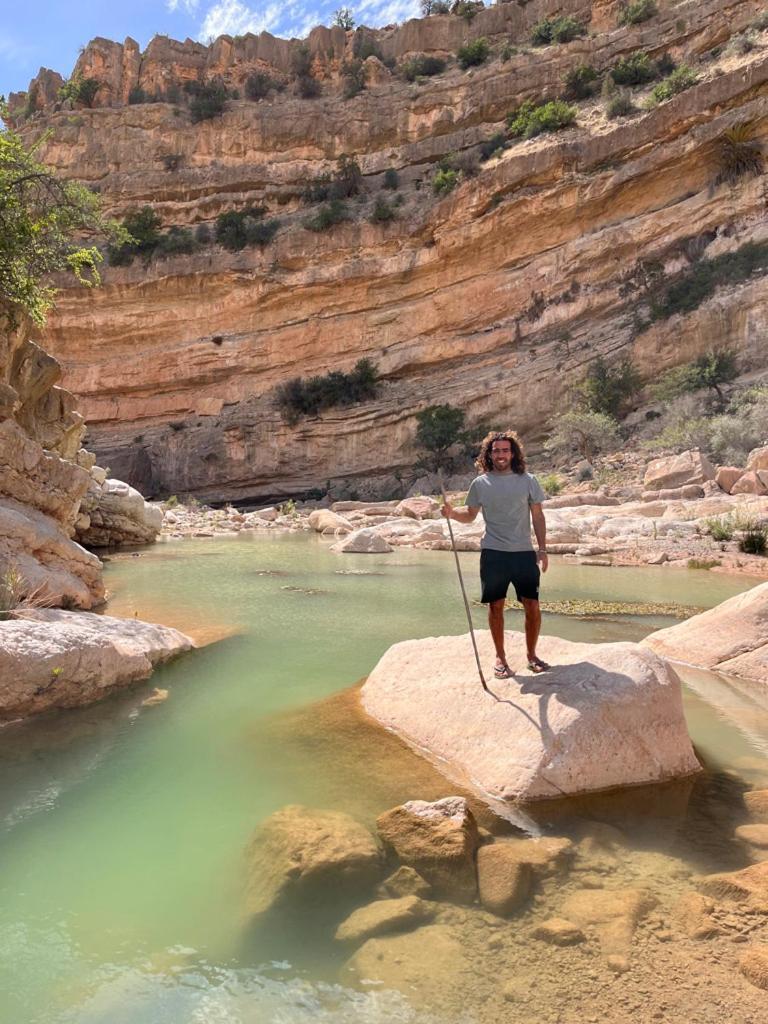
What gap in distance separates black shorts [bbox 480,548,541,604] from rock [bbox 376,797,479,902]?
1581 millimetres

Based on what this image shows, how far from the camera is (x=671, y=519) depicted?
16.2 m

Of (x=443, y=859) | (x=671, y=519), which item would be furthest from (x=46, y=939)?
(x=671, y=519)

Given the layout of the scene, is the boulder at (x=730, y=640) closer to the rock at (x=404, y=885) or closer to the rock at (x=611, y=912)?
the rock at (x=611, y=912)

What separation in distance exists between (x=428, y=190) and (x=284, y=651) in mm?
36218

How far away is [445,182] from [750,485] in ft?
85.5

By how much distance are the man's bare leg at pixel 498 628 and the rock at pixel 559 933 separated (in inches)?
79.9

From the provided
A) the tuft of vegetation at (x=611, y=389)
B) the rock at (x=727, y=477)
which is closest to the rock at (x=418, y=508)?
the rock at (x=727, y=477)

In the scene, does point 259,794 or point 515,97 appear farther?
point 515,97

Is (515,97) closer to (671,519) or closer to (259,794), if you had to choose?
(671,519)

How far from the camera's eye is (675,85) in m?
31.4

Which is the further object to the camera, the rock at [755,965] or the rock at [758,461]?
the rock at [758,461]

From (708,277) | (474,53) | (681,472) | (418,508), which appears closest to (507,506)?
(681,472)

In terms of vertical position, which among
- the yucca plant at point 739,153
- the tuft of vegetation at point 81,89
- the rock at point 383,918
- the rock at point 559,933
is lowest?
the rock at point 559,933

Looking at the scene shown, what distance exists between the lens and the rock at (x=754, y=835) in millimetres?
2812
